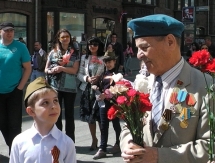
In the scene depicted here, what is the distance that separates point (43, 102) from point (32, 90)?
16cm

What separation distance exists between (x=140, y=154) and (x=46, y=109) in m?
1.14

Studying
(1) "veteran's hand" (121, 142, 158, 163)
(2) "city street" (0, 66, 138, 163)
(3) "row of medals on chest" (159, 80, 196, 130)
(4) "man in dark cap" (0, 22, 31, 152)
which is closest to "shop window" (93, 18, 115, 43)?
(2) "city street" (0, 66, 138, 163)

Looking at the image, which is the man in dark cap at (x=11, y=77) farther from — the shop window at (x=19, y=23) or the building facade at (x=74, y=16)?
the shop window at (x=19, y=23)

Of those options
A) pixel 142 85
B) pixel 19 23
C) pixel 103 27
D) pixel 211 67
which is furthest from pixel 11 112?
pixel 103 27

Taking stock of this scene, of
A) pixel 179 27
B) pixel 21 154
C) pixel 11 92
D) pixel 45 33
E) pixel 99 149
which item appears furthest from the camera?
pixel 45 33

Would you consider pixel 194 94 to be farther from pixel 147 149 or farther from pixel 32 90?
pixel 32 90

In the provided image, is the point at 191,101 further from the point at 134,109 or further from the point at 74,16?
the point at 74,16

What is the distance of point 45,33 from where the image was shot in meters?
25.3

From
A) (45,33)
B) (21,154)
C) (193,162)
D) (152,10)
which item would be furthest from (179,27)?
(152,10)

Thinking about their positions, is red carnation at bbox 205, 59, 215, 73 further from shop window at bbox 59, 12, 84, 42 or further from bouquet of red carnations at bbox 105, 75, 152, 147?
shop window at bbox 59, 12, 84, 42

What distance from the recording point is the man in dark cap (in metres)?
6.10

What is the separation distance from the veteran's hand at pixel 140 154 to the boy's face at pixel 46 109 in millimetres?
1025

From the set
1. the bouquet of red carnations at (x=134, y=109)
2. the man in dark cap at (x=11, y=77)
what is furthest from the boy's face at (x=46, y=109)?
the man in dark cap at (x=11, y=77)

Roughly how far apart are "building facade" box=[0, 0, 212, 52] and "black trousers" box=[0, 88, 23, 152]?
12433 millimetres
